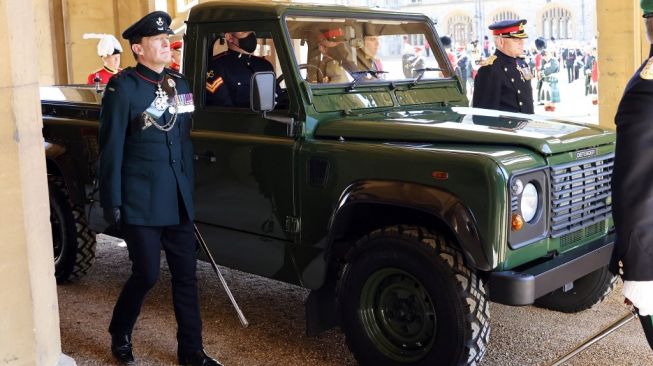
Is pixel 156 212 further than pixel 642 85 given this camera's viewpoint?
Yes

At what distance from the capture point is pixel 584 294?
16.5ft

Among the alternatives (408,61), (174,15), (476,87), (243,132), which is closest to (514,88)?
(476,87)

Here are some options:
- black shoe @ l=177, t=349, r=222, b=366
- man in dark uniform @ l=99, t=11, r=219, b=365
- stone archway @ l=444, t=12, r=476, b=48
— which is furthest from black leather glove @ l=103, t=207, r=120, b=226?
stone archway @ l=444, t=12, r=476, b=48

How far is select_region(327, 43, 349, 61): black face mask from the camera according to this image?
15.8ft

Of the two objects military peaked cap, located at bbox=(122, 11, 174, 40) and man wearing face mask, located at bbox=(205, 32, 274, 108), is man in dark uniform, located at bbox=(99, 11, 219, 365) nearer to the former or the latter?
military peaked cap, located at bbox=(122, 11, 174, 40)

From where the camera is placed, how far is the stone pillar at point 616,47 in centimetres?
921

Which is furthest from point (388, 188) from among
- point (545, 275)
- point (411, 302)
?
point (545, 275)

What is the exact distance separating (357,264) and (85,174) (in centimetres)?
240

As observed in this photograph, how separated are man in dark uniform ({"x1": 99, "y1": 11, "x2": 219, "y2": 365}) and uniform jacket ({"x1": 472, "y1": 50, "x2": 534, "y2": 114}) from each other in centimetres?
269

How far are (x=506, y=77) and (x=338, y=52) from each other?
1.93m

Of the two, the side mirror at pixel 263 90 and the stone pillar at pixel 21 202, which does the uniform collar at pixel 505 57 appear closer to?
the side mirror at pixel 263 90

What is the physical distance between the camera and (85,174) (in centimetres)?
573

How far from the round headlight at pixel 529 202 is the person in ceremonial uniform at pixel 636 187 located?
112 cm

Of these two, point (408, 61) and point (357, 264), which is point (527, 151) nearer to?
point (357, 264)
